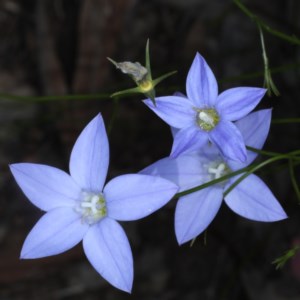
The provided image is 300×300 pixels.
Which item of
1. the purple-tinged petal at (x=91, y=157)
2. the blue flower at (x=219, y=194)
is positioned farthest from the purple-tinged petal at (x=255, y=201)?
the purple-tinged petal at (x=91, y=157)

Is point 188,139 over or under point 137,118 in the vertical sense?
over

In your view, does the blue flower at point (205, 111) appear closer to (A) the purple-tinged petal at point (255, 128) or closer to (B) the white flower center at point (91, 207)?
(A) the purple-tinged petal at point (255, 128)

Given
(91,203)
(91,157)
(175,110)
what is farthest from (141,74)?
(91,203)

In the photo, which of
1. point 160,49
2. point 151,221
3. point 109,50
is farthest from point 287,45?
point 151,221

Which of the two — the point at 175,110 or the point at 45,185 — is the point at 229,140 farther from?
the point at 45,185

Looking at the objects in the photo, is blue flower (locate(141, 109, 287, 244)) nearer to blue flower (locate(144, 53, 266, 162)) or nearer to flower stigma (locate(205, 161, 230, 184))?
flower stigma (locate(205, 161, 230, 184))
